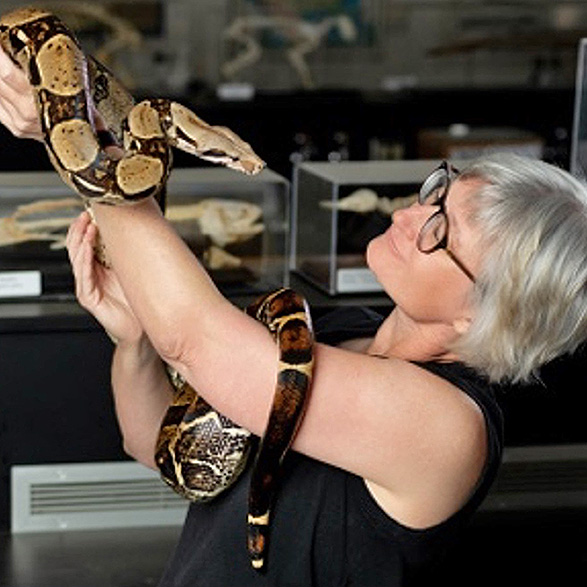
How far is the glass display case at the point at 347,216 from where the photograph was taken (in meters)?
3.36

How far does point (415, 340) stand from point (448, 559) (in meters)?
0.98

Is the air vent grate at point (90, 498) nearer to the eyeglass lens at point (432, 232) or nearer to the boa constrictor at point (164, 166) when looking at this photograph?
the boa constrictor at point (164, 166)

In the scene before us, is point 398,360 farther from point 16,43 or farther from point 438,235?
point 16,43

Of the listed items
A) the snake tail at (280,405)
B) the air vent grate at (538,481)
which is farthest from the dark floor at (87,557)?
the snake tail at (280,405)

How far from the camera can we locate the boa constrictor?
1839 mm

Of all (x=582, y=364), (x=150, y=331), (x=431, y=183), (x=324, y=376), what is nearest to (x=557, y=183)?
(x=431, y=183)

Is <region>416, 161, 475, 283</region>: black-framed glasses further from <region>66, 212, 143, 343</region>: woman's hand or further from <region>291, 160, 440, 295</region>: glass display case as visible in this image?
<region>291, 160, 440, 295</region>: glass display case

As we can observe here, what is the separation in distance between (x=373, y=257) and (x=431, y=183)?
0.13 metres

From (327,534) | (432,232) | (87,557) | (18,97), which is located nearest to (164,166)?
(18,97)

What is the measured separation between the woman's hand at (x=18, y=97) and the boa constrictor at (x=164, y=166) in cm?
2

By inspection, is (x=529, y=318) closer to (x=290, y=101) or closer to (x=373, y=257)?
(x=373, y=257)

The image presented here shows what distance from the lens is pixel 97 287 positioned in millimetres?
2182

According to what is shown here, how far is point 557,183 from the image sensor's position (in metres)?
1.97

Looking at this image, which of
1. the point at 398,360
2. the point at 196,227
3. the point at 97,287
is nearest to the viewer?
the point at 398,360
